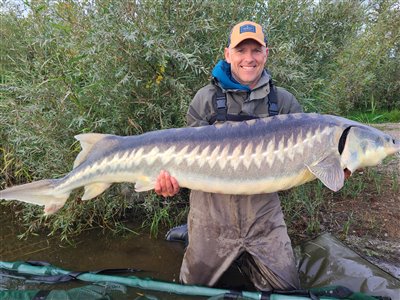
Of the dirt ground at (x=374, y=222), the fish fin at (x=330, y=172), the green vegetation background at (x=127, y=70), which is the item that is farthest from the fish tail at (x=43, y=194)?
the dirt ground at (x=374, y=222)

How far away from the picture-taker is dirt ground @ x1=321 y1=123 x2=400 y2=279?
132 inches

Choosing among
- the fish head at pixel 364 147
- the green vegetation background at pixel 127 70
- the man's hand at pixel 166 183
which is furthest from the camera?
the green vegetation background at pixel 127 70

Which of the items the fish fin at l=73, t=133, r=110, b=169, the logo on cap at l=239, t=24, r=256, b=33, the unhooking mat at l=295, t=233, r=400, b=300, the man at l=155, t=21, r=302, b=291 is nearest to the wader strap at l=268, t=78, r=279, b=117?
the man at l=155, t=21, r=302, b=291

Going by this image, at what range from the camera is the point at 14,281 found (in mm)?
2631

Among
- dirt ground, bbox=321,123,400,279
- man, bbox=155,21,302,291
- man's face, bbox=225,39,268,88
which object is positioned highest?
man's face, bbox=225,39,268,88

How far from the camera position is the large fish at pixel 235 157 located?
2365 mm

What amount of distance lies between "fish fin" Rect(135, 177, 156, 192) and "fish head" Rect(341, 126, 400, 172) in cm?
126

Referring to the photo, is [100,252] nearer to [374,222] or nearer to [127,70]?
[127,70]

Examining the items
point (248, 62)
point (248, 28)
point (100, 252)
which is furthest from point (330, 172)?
point (100, 252)

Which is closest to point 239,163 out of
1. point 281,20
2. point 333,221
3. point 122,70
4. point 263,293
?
point 263,293

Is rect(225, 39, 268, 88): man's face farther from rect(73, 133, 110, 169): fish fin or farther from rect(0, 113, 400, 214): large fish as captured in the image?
rect(73, 133, 110, 169): fish fin

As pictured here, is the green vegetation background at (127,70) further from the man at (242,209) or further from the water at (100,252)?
the man at (242,209)

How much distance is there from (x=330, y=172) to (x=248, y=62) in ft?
3.19

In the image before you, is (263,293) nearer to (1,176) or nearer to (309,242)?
(309,242)
